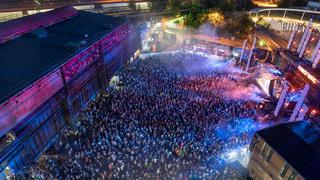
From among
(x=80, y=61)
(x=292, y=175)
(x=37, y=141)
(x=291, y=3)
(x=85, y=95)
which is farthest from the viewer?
(x=291, y=3)

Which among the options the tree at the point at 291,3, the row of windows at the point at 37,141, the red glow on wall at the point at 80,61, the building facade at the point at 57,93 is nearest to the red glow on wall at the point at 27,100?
the building facade at the point at 57,93

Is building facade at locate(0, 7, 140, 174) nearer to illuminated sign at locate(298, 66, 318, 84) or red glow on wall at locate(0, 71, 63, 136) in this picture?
red glow on wall at locate(0, 71, 63, 136)

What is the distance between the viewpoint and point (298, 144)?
37.1ft

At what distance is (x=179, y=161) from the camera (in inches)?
571

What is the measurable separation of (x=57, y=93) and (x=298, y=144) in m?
13.9

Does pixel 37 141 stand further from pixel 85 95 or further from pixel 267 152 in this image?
pixel 267 152

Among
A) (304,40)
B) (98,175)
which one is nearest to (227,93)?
(304,40)

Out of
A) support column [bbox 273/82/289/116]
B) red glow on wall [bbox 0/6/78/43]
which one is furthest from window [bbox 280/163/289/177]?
red glow on wall [bbox 0/6/78/43]

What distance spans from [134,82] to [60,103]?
8.10 meters

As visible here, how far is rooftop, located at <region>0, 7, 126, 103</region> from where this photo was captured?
1257cm

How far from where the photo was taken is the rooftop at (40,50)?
12566 millimetres

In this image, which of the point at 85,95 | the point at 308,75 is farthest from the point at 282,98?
the point at 85,95

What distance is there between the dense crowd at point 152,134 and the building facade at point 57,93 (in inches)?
52.6

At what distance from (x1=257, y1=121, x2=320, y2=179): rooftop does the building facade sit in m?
12.3
